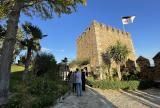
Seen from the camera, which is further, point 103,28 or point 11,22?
point 103,28

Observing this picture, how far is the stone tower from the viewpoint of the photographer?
30422 millimetres

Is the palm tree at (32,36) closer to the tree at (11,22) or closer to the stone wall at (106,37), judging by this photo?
the tree at (11,22)

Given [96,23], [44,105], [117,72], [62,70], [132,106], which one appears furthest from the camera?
[96,23]

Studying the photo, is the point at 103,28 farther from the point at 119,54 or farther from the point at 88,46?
the point at 119,54

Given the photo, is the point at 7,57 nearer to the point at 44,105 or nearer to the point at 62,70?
the point at 44,105

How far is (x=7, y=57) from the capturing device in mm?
9922

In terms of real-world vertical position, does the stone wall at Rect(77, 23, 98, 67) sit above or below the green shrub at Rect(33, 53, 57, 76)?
above

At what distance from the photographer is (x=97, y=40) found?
3089 centimetres

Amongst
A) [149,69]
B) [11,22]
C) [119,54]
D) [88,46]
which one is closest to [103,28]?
[88,46]

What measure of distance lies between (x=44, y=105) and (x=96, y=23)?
2442 cm

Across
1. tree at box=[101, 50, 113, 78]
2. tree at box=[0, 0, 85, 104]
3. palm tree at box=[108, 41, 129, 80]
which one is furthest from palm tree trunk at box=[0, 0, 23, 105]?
tree at box=[101, 50, 113, 78]

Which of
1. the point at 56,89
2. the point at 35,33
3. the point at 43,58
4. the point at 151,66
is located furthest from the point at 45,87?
the point at 151,66

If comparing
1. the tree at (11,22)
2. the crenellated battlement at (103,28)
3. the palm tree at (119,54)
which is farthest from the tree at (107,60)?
the tree at (11,22)

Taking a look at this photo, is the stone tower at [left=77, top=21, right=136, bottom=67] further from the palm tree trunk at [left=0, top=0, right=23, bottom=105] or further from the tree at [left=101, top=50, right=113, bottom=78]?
the palm tree trunk at [left=0, top=0, right=23, bottom=105]
